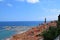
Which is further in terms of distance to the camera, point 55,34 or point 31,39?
point 31,39

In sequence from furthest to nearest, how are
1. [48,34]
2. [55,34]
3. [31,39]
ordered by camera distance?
[31,39] < [48,34] < [55,34]

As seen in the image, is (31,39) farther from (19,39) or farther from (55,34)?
(55,34)

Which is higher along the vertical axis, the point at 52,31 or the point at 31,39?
the point at 52,31

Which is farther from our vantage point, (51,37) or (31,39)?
(31,39)

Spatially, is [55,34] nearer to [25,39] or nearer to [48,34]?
[48,34]

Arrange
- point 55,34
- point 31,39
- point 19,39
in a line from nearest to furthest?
point 55,34 < point 31,39 < point 19,39

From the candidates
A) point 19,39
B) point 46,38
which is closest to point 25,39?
point 19,39

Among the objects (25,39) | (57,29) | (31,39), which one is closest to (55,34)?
(57,29)

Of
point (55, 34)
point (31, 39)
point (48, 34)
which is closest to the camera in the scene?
point (55, 34)

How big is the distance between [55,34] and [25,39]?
45.8 feet

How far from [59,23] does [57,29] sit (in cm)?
51

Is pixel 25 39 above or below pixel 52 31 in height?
below

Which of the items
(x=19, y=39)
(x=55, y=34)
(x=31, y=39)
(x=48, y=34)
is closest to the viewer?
(x=55, y=34)

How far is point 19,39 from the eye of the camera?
1185 inches
